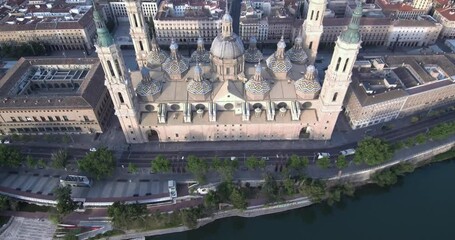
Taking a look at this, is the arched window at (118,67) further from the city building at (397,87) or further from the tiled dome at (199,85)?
the city building at (397,87)

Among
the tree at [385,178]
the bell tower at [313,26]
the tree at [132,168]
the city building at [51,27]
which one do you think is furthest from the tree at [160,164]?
the city building at [51,27]

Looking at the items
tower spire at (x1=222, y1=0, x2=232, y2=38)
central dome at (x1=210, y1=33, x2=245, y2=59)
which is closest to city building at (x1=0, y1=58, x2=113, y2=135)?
central dome at (x1=210, y1=33, x2=245, y2=59)

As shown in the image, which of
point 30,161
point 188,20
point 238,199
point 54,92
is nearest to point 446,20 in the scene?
point 188,20

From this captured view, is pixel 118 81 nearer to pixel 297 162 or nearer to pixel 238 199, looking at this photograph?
pixel 238 199

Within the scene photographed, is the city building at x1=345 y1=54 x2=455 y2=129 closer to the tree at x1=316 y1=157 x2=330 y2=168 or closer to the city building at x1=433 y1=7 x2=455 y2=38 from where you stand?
the tree at x1=316 y1=157 x2=330 y2=168

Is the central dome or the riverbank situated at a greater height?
the central dome

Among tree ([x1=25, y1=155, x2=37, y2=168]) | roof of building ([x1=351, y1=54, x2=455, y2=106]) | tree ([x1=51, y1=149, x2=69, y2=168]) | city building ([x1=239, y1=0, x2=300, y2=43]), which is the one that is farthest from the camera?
city building ([x1=239, y1=0, x2=300, y2=43])

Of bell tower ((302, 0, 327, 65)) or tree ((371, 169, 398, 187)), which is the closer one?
bell tower ((302, 0, 327, 65))
